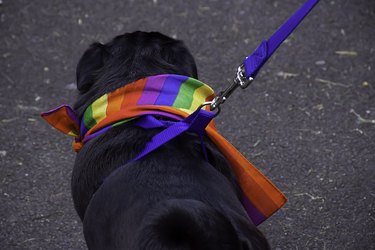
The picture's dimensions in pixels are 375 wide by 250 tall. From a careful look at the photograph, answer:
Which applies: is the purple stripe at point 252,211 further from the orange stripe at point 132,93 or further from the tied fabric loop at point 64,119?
the tied fabric loop at point 64,119

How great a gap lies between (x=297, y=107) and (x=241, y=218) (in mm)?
2051

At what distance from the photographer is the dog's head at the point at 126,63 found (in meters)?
2.82

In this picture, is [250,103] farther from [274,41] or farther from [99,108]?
[274,41]

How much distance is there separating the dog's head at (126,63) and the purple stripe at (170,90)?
0.65ft

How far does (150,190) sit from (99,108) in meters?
0.55

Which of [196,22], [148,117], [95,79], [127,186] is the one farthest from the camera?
[196,22]

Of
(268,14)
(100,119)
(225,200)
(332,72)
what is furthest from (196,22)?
(225,200)

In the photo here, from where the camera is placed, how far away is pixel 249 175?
2.63m

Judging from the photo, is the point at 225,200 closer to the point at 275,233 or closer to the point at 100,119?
the point at 100,119

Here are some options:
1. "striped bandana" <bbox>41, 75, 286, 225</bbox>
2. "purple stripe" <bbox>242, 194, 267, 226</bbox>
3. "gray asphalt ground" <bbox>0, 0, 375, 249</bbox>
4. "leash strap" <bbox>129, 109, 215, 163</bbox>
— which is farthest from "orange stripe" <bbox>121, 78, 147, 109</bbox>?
"gray asphalt ground" <bbox>0, 0, 375, 249</bbox>

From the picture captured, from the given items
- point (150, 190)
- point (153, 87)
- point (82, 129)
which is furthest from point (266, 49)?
point (82, 129)

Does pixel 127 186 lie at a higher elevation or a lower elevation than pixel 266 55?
lower

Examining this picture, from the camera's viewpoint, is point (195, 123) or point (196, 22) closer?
point (195, 123)

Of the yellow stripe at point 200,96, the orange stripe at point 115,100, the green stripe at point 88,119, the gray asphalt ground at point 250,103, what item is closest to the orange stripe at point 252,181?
the yellow stripe at point 200,96
